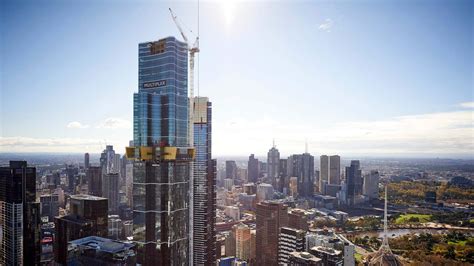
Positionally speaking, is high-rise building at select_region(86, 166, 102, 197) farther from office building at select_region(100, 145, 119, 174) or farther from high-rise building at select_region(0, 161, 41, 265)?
high-rise building at select_region(0, 161, 41, 265)

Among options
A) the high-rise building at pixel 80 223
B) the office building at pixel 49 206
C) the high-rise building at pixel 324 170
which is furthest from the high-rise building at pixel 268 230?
the high-rise building at pixel 324 170

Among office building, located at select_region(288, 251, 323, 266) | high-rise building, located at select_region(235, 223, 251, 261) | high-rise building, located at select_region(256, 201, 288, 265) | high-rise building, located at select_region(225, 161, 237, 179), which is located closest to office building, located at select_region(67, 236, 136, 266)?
office building, located at select_region(288, 251, 323, 266)

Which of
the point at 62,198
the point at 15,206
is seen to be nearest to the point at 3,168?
the point at 15,206

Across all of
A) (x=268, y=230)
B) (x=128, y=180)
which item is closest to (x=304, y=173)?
(x=128, y=180)

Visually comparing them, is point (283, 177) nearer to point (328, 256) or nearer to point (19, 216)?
point (328, 256)

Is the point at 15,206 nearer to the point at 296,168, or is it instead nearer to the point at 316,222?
the point at 316,222

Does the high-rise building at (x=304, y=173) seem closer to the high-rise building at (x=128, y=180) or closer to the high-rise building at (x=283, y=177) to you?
the high-rise building at (x=283, y=177)
